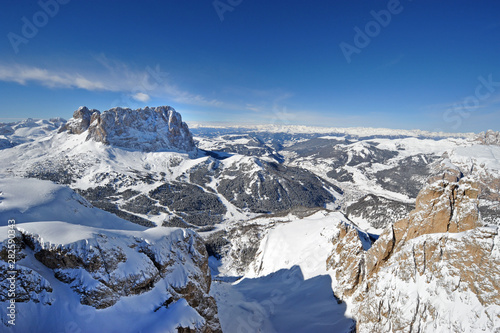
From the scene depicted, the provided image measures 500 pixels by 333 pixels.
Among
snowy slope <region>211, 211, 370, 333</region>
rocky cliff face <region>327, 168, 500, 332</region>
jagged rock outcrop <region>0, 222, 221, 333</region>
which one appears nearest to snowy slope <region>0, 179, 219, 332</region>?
jagged rock outcrop <region>0, 222, 221, 333</region>

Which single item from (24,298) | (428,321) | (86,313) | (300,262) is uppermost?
(24,298)

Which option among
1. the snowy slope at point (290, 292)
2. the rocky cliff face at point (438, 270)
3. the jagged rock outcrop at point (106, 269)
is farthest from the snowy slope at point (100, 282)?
the rocky cliff face at point (438, 270)

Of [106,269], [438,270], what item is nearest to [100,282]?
[106,269]

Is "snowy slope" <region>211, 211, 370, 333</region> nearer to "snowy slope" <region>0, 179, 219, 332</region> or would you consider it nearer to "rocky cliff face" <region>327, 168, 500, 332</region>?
"rocky cliff face" <region>327, 168, 500, 332</region>

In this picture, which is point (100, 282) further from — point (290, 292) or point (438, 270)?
point (290, 292)

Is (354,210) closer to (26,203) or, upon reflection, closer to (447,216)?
(447,216)

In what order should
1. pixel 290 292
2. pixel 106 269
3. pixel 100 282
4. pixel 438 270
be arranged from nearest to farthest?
pixel 100 282, pixel 106 269, pixel 438 270, pixel 290 292

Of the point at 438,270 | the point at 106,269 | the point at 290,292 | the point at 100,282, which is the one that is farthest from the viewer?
the point at 290,292

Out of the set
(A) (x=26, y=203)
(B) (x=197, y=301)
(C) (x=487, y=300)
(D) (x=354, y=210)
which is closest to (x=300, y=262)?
(B) (x=197, y=301)
